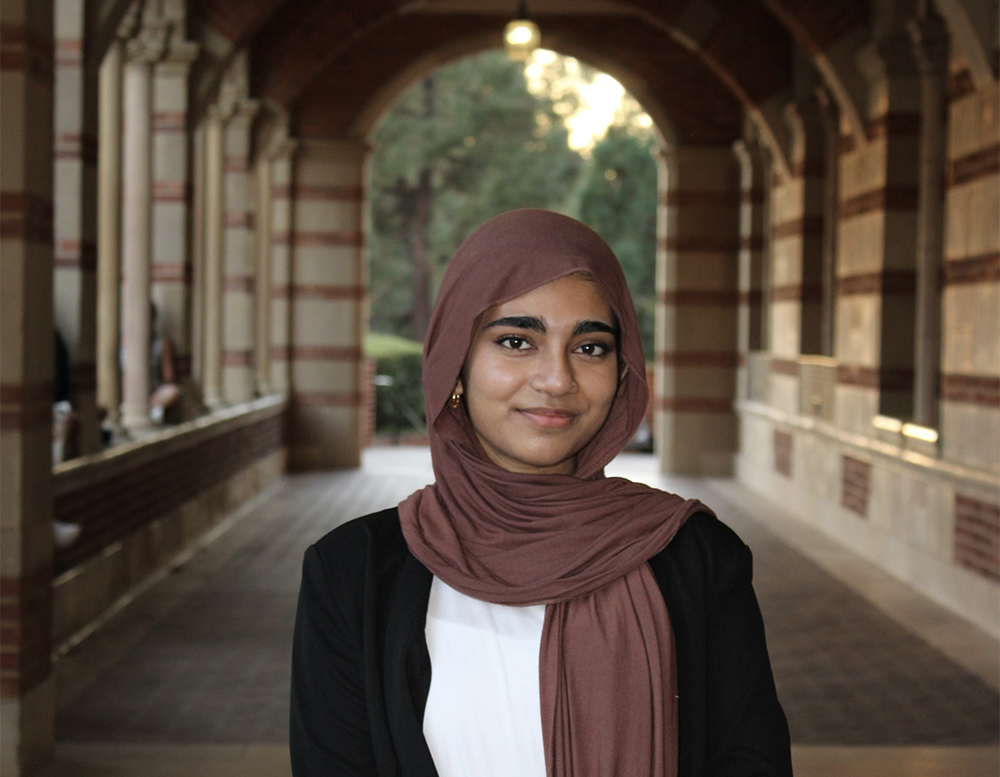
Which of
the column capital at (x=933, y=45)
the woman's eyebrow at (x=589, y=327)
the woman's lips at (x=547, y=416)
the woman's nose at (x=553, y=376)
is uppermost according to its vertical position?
the column capital at (x=933, y=45)

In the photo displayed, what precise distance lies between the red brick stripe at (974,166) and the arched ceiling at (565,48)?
479 centimetres

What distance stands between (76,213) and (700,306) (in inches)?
338

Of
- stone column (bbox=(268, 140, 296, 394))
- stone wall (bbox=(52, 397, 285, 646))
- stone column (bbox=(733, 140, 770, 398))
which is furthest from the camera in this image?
stone column (bbox=(268, 140, 296, 394))

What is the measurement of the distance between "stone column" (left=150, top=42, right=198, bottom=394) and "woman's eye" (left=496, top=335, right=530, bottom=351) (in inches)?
296

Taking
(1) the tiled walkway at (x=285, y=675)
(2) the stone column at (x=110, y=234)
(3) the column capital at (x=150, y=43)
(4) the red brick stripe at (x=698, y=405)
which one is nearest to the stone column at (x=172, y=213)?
(3) the column capital at (x=150, y=43)

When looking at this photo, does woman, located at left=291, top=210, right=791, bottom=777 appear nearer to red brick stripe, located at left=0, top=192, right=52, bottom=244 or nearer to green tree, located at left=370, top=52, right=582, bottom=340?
red brick stripe, located at left=0, top=192, right=52, bottom=244

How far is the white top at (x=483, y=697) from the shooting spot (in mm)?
1834

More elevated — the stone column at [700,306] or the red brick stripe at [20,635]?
the stone column at [700,306]

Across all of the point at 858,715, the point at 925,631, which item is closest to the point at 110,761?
the point at 858,715

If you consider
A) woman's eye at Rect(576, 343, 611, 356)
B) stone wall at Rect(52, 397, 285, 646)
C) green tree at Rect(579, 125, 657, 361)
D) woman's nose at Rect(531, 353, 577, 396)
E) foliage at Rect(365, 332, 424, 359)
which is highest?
green tree at Rect(579, 125, 657, 361)

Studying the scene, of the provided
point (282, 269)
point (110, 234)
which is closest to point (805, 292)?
point (282, 269)

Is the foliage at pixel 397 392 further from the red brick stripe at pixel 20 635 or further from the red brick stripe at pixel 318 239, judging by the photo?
the red brick stripe at pixel 20 635

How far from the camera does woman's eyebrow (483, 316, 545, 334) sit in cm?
186

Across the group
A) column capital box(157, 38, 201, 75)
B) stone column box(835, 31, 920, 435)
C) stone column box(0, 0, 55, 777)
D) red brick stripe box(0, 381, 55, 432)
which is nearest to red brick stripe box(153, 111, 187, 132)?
column capital box(157, 38, 201, 75)
